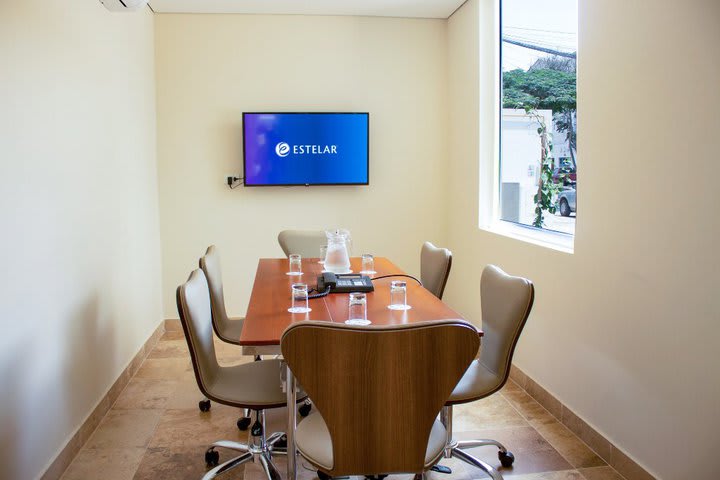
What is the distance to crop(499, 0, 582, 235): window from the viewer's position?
11.7 feet

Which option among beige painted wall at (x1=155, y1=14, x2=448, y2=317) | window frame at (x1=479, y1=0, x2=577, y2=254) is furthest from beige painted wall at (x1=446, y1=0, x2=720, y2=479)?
beige painted wall at (x1=155, y1=14, x2=448, y2=317)

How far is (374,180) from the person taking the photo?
5.57m

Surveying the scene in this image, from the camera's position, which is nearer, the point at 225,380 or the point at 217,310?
the point at 225,380

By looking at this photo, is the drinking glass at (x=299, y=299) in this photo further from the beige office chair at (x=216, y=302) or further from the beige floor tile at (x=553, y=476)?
the beige floor tile at (x=553, y=476)

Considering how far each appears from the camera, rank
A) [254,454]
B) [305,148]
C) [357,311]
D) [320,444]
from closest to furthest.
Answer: [320,444], [357,311], [254,454], [305,148]

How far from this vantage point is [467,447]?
2949 millimetres

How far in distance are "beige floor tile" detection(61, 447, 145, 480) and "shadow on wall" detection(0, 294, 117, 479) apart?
117mm

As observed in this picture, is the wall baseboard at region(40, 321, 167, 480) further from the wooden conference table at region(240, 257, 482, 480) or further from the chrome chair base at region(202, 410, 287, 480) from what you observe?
the wooden conference table at region(240, 257, 482, 480)

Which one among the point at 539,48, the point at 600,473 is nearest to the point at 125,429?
the point at 600,473

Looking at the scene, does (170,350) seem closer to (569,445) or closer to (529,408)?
(529,408)

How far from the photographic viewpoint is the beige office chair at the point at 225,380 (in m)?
2.39

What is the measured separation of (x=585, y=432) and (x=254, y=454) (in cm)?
170

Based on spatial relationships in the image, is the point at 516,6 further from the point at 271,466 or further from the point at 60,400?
the point at 60,400

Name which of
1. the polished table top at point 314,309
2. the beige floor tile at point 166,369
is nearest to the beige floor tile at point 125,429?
the beige floor tile at point 166,369
